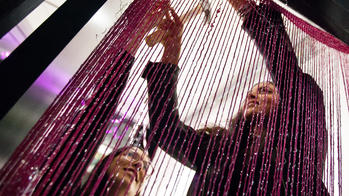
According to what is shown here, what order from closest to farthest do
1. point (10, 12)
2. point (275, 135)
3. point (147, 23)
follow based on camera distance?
point (10, 12) → point (147, 23) → point (275, 135)

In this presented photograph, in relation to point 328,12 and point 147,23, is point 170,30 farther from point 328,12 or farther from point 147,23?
point 328,12

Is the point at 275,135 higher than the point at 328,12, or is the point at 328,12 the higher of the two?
the point at 328,12

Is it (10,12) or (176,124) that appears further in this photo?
(176,124)

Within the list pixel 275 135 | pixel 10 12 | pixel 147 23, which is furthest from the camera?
pixel 275 135

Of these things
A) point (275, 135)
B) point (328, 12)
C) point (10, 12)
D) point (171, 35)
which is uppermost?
point (328, 12)

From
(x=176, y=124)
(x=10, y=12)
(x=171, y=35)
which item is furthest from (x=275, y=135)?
(x=10, y=12)

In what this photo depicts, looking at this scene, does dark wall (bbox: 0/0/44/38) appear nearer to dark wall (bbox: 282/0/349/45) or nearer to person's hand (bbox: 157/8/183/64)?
person's hand (bbox: 157/8/183/64)

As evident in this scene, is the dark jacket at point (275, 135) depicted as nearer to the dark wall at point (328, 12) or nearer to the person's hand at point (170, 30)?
the person's hand at point (170, 30)

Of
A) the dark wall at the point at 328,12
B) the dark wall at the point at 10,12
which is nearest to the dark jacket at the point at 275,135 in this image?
the dark wall at the point at 328,12

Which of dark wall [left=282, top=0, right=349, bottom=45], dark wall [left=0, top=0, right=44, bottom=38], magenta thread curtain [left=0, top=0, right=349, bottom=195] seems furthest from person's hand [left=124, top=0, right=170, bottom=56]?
dark wall [left=282, top=0, right=349, bottom=45]

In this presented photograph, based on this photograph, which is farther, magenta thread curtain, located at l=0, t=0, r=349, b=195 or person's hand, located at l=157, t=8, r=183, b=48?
person's hand, located at l=157, t=8, r=183, b=48

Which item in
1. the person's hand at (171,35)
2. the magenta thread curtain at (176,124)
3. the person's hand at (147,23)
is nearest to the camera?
the magenta thread curtain at (176,124)

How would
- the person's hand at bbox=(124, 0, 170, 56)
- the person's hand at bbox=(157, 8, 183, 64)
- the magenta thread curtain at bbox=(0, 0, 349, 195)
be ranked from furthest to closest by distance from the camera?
the person's hand at bbox=(157, 8, 183, 64) < the person's hand at bbox=(124, 0, 170, 56) < the magenta thread curtain at bbox=(0, 0, 349, 195)

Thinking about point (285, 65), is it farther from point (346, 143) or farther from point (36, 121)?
point (36, 121)
